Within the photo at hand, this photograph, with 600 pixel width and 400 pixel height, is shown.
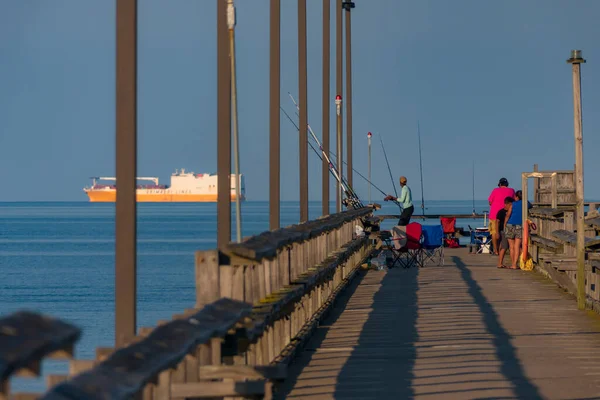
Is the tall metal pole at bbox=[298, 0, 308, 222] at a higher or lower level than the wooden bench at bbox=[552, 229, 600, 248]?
higher

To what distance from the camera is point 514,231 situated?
22.3 m

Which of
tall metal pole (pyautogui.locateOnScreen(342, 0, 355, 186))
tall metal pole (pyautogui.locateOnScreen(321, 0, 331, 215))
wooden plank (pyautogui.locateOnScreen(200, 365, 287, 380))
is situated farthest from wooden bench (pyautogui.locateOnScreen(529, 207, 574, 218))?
wooden plank (pyautogui.locateOnScreen(200, 365, 287, 380))

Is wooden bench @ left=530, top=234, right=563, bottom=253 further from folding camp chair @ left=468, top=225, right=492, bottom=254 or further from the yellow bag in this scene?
folding camp chair @ left=468, top=225, right=492, bottom=254

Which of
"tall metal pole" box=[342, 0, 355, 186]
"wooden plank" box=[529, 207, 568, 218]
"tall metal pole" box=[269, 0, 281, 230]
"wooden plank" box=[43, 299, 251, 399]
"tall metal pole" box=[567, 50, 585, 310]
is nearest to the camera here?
"wooden plank" box=[43, 299, 251, 399]

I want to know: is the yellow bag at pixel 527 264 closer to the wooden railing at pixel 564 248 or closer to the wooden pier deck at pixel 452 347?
the wooden railing at pixel 564 248

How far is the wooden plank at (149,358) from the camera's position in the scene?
3393 mm

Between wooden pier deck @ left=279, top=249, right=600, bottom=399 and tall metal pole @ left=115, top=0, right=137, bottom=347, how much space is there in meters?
1.44

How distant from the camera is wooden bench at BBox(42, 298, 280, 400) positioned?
3426 millimetres

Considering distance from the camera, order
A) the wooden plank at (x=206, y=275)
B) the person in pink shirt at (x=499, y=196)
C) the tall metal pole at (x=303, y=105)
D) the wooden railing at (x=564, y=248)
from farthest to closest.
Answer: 1. the person in pink shirt at (x=499, y=196)
2. the tall metal pole at (x=303, y=105)
3. the wooden railing at (x=564, y=248)
4. the wooden plank at (x=206, y=275)

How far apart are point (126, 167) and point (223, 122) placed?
15.2 ft

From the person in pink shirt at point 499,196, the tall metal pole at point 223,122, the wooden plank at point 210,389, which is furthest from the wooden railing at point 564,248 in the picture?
the wooden plank at point 210,389

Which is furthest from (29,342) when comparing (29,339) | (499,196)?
(499,196)

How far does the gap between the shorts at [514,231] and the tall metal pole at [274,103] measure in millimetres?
6500

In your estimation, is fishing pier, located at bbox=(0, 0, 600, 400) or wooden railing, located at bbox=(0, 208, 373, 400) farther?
fishing pier, located at bbox=(0, 0, 600, 400)
